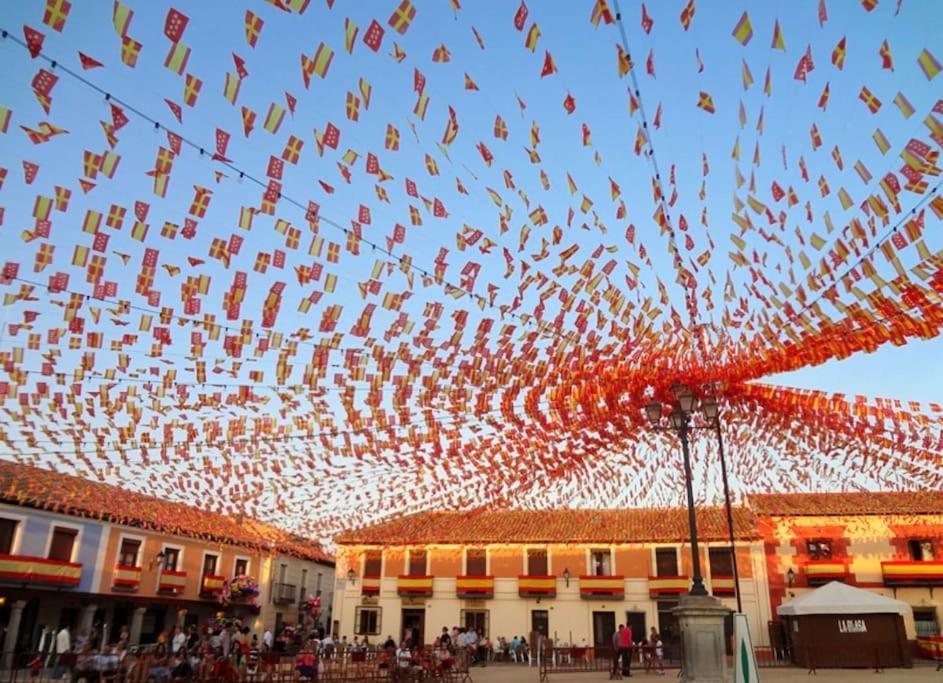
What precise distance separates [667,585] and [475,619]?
25.2 feet

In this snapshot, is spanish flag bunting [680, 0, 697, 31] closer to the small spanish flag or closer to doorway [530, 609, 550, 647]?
the small spanish flag

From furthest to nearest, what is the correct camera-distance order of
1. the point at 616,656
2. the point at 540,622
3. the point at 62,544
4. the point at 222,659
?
the point at 540,622 < the point at 62,544 < the point at 616,656 < the point at 222,659

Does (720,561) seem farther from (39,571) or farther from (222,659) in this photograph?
(39,571)

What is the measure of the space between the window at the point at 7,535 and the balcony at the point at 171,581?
21.1ft

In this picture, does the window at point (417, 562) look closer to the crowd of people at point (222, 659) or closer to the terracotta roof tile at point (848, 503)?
the crowd of people at point (222, 659)

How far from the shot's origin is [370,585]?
31234 millimetres

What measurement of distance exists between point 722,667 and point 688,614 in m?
0.80

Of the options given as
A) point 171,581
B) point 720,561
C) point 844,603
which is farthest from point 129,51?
point 720,561

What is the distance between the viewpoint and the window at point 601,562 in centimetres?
2953

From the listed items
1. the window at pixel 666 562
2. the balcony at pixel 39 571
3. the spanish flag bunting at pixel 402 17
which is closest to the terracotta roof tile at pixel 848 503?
the window at pixel 666 562

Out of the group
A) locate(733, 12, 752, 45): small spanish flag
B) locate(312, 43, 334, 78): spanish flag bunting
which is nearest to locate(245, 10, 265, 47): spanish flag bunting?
locate(312, 43, 334, 78): spanish flag bunting

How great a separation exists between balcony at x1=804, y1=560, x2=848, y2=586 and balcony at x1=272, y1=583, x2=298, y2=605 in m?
22.7

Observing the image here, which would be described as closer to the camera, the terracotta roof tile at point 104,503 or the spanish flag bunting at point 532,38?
the spanish flag bunting at point 532,38

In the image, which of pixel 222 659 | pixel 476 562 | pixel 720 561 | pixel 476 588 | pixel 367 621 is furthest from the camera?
pixel 367 621
